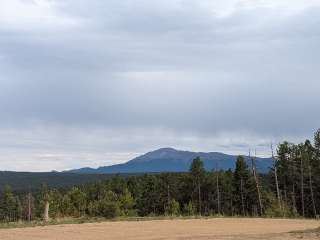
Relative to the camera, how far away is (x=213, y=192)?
108 meters

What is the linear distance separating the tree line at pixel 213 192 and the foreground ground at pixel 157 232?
96.1ft

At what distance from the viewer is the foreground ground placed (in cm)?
2519

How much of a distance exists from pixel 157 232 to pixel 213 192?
264 ft

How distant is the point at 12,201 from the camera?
13638 cm

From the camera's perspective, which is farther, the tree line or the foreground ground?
the tree line

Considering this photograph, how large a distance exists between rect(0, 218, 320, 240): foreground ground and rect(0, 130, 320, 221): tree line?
29.3 m

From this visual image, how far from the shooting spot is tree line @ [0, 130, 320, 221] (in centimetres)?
8300

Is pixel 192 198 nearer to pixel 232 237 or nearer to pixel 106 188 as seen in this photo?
pixel 106 188

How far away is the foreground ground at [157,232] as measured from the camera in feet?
82.6

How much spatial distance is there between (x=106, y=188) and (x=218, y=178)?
85.1 feet

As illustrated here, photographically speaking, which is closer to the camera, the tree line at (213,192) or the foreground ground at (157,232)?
the foreground ground at (157,232)

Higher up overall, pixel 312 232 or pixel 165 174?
pixel 165 174

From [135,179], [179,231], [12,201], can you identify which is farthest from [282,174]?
[12,201]

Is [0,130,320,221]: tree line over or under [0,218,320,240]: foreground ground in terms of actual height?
over
